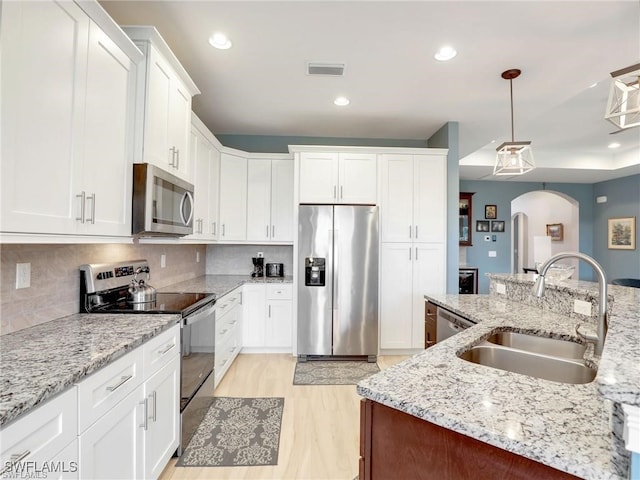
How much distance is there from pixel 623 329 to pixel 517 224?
974 centimetres

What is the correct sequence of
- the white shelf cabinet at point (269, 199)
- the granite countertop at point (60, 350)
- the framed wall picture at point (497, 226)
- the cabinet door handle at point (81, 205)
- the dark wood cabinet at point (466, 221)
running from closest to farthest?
the granite countertop at point (60, 350) < the cabinet door handle at point (81, 205) < the white shelf cabinet at point (269, 199) < the dark wood cabinet at point (466, 221) < the framed wall picture at point (497, 226)

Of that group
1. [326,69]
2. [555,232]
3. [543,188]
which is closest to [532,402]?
[326,69]

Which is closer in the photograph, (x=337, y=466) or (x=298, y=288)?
(x=337, y=466)

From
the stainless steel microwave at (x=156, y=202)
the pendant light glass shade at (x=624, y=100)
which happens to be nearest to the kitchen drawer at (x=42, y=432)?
the stainless steel microwave at (x=156, y=202)

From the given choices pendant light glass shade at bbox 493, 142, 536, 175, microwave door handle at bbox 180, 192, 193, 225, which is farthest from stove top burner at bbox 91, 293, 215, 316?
pendant light glass shade at bbox 493, 142, 536, 175

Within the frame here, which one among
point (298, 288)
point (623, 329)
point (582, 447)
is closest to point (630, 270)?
point (298, 288)

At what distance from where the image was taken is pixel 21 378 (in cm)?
96

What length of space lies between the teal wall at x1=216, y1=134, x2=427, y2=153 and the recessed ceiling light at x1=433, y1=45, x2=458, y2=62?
6.08 ft

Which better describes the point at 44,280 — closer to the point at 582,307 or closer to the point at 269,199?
the point at 269,199

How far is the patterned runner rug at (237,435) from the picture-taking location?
1.93 metres

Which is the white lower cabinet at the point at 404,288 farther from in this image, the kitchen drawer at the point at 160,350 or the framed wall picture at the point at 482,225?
the framed wall picture at the point at 482,225

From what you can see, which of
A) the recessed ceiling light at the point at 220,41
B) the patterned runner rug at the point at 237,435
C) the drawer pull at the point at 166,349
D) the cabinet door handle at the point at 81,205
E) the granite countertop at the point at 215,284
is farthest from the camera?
the granite countertop at the point at 215,284

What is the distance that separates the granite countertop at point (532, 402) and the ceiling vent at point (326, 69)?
2254mm

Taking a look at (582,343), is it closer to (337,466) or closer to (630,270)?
(337,466)
